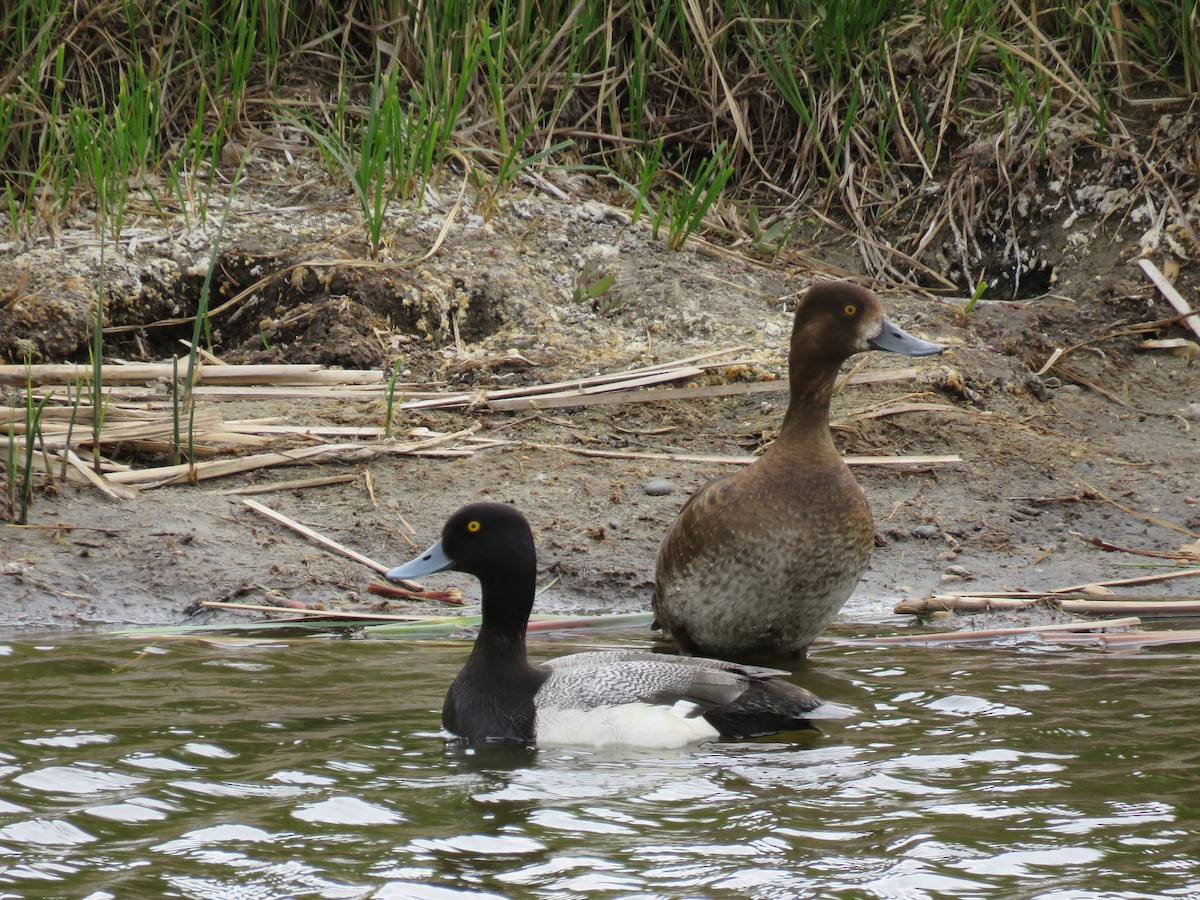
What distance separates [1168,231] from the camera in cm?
866

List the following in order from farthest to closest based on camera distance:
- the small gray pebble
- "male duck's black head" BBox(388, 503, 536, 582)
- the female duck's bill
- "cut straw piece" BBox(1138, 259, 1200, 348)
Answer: "cut straw piece" BBox(1138, 259, 1200, 348), the small gray pebble, "male duck's black head" BBox(388, 503, 536, 582), the female duck's bill

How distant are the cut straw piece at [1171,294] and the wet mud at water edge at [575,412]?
0.08m

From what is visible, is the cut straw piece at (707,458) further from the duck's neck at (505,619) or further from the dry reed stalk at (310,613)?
the duck's neck at (505,619)

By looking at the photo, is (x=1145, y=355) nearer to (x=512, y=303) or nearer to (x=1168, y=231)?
(x=1168, y=231)

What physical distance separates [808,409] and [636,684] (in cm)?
138

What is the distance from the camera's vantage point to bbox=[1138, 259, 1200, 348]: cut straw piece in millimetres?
8258

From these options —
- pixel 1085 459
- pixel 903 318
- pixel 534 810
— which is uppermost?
pixel 903 318

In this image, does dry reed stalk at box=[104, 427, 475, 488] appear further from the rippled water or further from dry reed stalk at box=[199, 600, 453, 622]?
the rippled water

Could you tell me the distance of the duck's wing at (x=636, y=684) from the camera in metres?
4.75

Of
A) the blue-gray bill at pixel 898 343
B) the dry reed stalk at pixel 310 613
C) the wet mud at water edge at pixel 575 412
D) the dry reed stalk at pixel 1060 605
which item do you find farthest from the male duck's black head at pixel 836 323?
the dry reed stalk at pixel 310 613

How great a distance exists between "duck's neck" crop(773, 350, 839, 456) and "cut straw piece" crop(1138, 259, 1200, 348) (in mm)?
3286

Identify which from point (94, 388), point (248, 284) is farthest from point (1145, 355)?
point (94, 388)

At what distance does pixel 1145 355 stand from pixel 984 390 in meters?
1.08

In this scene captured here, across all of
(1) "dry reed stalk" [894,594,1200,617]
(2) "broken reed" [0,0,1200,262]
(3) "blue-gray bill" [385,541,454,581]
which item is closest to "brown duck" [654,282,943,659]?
(1) "dry reed stalk" [894,594,1200,617]
